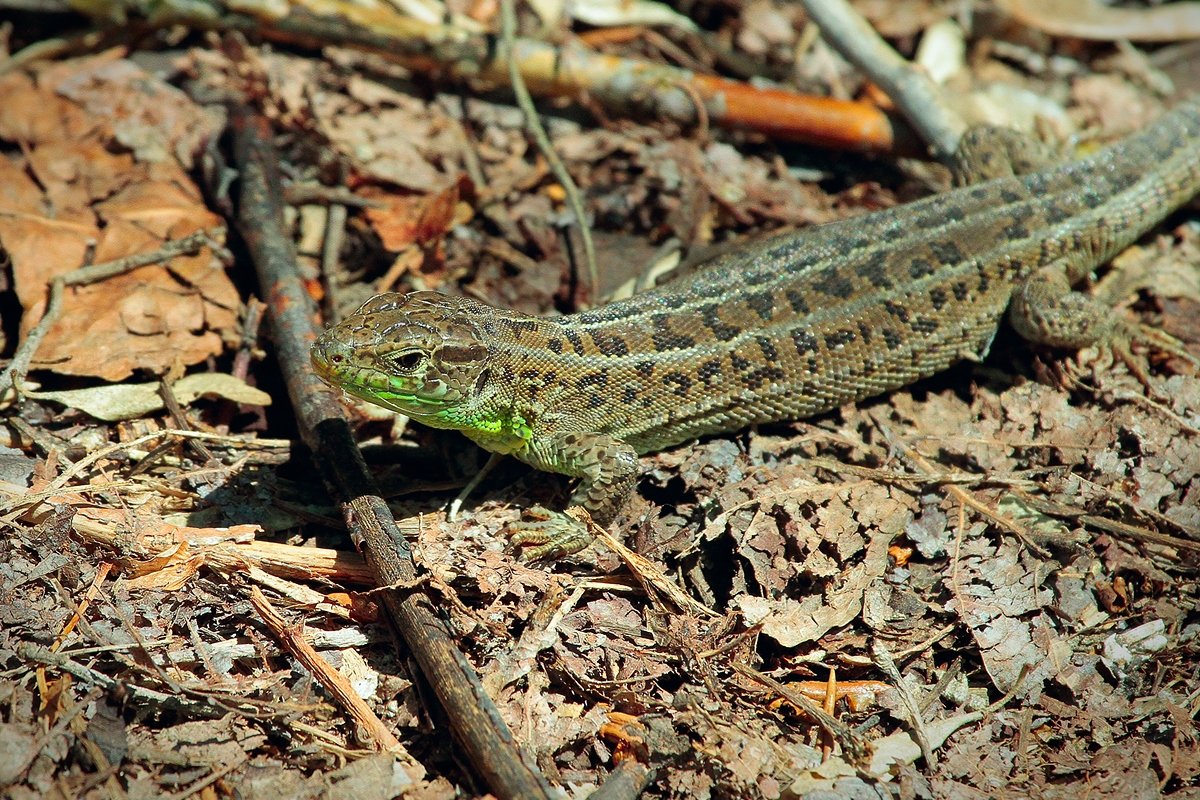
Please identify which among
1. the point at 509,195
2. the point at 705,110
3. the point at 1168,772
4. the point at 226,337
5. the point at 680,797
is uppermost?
the point at 705,110

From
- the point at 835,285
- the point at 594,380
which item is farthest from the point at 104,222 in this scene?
the point at 835,285

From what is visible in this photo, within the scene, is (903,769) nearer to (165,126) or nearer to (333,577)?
(333,577)

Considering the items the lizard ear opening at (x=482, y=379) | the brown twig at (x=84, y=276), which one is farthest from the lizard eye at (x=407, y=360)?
the brown twig at (x=84, y=276)

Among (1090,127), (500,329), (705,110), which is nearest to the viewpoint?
(500,329)

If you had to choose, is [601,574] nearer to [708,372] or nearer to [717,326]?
[708,372]

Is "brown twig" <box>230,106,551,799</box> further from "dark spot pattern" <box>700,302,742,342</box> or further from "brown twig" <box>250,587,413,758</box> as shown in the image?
"dark spot pattern" <box>700,302,742,342</box>

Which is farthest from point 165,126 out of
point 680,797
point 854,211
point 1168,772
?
point 1168,772

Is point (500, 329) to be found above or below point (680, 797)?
above
